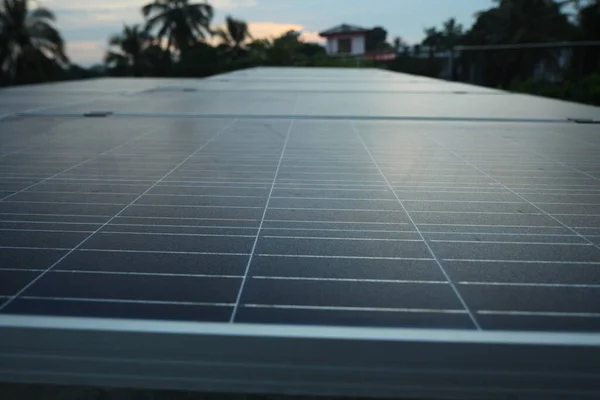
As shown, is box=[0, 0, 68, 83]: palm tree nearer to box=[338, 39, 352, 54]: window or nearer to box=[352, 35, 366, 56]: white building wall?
box=[338, 39, 352, 54]: window

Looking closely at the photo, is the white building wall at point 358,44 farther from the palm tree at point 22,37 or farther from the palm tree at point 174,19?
the palm tree at point 22,37

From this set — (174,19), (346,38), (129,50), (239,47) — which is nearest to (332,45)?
(346,38)

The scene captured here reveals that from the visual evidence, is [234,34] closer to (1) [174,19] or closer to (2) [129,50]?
(1) [174,19]

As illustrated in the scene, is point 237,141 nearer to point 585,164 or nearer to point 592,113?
point 585,164

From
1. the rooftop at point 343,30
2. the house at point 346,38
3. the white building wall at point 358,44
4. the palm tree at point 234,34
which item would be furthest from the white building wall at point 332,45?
the palm tree at point 234,34

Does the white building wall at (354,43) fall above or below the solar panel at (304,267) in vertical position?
above

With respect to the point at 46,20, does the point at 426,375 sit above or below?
below

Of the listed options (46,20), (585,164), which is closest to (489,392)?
(585,164)
